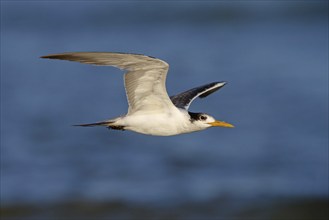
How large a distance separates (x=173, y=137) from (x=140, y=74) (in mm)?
8713

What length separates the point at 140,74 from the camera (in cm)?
937

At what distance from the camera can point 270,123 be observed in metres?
19.6

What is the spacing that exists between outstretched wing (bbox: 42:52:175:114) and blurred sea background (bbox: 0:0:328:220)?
229 inches

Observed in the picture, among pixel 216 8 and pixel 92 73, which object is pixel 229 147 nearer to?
pixel 92 73

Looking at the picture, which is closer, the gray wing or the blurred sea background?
the gray wing

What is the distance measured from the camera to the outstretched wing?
885 centimetres

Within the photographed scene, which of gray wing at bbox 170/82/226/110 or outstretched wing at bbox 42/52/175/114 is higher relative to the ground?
outstretched wing at bbox 42/52/175/114

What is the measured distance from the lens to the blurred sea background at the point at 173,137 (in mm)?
15922

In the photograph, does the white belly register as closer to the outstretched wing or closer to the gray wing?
the outstretched wing

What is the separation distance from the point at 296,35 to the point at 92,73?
810 centimetres

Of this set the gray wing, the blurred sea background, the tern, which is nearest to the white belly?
the tern

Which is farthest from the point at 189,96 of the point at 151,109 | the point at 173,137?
the point at 173,137

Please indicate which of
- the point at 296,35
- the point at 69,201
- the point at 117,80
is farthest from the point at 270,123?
the point at 296,35

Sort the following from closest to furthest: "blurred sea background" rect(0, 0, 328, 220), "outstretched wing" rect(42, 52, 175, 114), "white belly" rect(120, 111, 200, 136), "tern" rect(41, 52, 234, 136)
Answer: "outstretched wing" rect(42, 52, 175, 114)
"tern" rect(41, 52, 234, 136)
"white belly" rect(120, 111, 200, 136)
"blurred sea background" rect(0, 0, 328, 220)
